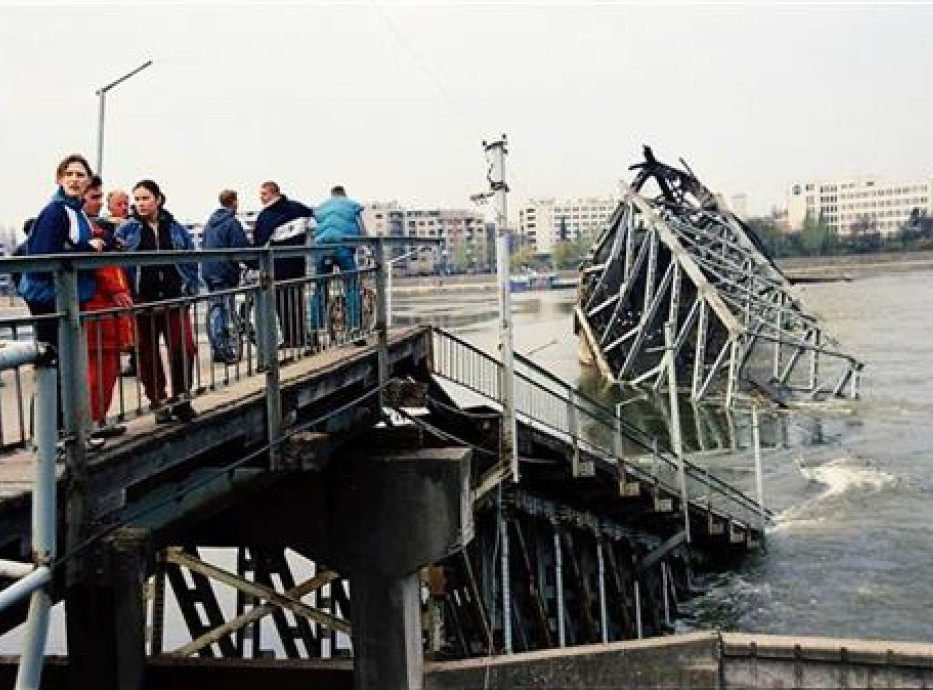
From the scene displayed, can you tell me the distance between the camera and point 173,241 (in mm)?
7910

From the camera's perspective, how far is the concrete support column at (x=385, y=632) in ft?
26.7

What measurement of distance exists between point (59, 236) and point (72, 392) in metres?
1.58

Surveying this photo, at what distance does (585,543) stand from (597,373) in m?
35.3

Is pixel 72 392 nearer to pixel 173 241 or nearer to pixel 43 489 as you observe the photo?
pixel 43 489

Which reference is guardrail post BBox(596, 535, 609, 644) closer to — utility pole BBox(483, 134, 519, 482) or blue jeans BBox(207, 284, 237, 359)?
utility pole BBox(483, 134, 519, 482)

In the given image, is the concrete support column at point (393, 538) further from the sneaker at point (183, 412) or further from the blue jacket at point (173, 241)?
the sneaker at point (183, 412)

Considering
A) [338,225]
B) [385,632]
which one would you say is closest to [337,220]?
[338,225]

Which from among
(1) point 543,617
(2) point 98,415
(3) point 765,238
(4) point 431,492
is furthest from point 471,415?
(3) point 765,238

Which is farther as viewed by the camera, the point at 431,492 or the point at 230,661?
the point at 431,492

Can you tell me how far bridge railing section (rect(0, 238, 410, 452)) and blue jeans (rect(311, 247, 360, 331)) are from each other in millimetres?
13

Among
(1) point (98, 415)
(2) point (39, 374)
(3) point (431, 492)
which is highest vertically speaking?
(2) point (39, 374)

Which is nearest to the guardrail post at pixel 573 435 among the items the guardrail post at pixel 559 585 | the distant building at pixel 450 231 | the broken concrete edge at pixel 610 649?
the guardrail post at pixel 559 585

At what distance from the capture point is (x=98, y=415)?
6.01m

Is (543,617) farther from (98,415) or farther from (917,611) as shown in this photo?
(98,415)
